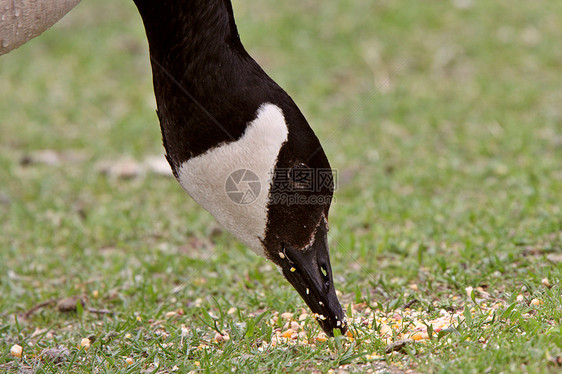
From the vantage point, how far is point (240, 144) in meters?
3.66

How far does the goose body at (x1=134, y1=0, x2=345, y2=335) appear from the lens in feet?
12.1

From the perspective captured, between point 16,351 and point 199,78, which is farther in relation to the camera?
point 16,351

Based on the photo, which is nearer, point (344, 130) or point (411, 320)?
point (411, 320)

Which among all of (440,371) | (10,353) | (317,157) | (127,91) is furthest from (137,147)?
(440,371)

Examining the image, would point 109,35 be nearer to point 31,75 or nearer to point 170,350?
point 31,75

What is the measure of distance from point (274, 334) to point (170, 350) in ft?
1.96

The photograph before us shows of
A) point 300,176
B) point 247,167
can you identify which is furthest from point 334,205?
point 247,167

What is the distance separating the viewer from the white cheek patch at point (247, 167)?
12.0ft

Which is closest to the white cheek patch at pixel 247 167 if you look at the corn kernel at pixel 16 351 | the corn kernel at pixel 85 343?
the corn kernel at pixel 85 343

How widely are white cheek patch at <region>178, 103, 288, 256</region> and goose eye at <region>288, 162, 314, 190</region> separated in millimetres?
113

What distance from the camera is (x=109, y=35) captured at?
1143 cm

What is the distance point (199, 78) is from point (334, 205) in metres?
3.22

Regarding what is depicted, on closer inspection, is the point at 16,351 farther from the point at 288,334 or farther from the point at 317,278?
the point at 317,278

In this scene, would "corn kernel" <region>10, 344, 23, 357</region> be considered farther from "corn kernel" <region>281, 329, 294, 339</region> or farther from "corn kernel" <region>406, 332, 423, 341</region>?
"corn kernel" <region>406, 332, 423, 341</region>
